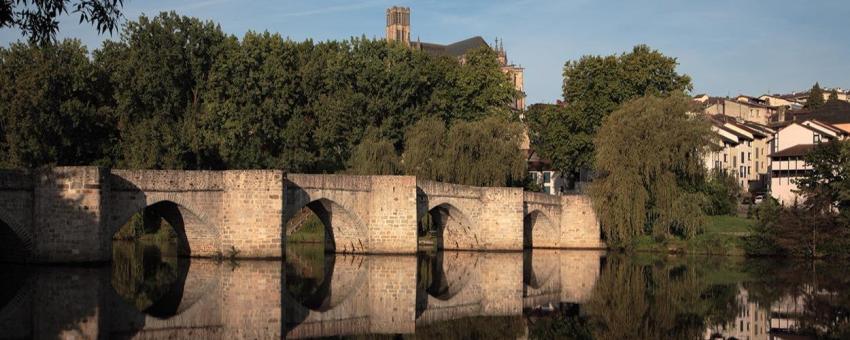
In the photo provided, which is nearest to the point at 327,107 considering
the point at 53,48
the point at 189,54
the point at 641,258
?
the point at 189,54

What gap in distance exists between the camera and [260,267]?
97.8ft

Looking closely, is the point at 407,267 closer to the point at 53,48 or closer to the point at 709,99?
the point at 53,48

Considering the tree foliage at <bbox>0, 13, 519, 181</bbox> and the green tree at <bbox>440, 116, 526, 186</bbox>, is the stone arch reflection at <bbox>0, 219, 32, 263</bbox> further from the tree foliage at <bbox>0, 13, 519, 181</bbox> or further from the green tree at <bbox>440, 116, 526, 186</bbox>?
the green tree at <bbox>440, 116, 526, 186</bbox>

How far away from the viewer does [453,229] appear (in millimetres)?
39281

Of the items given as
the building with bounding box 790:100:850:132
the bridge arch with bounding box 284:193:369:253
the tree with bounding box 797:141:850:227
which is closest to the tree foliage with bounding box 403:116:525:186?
the bridge arch with bounding box 284:193:369:253

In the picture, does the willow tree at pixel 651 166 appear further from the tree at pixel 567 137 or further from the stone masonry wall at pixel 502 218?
the tree at pixel 567 137

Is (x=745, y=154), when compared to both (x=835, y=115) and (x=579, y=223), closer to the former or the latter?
(x=835, y=115)

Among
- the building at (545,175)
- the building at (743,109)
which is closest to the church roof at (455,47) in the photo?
the building at (743,109)

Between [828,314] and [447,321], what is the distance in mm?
8342

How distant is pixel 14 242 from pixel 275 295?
10.1 m

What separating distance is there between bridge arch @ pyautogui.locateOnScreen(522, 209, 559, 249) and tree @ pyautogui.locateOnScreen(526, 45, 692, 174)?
8.01m

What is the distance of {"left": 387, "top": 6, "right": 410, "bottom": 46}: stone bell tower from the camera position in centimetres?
11981

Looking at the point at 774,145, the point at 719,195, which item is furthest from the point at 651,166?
the point at 774,145

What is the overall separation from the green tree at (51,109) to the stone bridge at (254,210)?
25.5 ft
